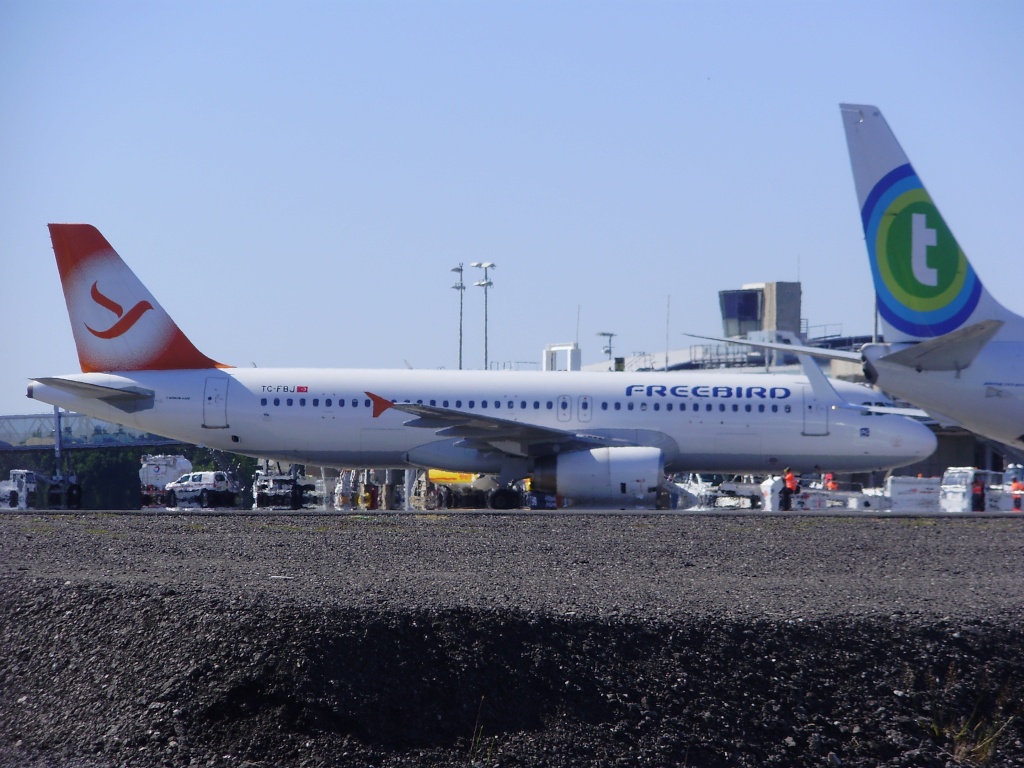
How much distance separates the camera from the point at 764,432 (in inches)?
970

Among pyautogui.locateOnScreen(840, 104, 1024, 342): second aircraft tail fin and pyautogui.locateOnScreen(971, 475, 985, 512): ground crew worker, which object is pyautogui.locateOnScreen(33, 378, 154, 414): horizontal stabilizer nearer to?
pyautogui.locateOnScreen(840, 104, 1024, 342): second aircraft tail fin

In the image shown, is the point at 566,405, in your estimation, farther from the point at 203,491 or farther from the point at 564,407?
the point at 203,491

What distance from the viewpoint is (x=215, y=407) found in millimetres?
24797

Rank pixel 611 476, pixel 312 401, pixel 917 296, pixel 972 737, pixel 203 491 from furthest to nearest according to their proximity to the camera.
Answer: pixel 203 491 < pixel 312 401 < pixel 611 476 < pixel 917 296 < pixel 972 737

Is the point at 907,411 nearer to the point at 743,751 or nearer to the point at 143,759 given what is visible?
the point at 743,751

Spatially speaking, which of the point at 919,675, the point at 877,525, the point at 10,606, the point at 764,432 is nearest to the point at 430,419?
the point at 764,432

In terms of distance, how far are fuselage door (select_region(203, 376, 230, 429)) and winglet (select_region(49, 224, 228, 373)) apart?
0.98 m

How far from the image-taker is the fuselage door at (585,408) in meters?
24.8

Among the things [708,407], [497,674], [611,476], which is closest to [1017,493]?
[708,407]

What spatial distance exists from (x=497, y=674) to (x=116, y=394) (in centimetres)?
2011

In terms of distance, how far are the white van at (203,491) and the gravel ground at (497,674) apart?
81.3ft

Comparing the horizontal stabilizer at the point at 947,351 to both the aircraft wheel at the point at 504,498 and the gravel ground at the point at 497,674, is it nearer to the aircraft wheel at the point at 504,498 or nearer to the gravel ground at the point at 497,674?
the gravel ground at the point at 497,674

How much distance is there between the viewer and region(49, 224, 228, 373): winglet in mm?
25594

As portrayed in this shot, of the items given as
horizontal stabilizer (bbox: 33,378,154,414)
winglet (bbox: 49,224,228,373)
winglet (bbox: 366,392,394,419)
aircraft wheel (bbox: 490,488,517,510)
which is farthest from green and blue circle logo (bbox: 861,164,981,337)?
horizontal stabilizer (bbox: 33,378,154,414)
